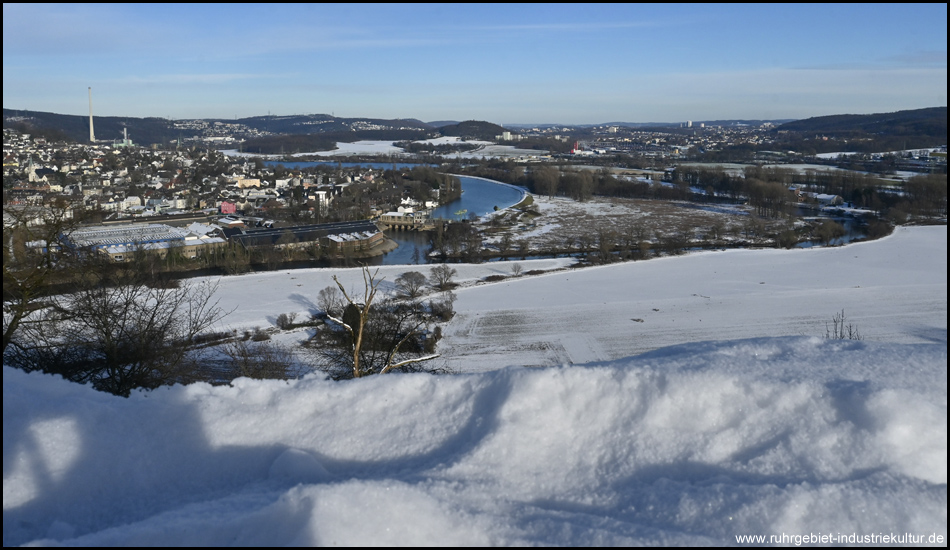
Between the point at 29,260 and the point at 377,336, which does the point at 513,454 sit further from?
the point at 377,336

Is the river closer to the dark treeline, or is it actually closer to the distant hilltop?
the dark treeline

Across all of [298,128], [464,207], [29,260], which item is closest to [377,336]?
[29,260]

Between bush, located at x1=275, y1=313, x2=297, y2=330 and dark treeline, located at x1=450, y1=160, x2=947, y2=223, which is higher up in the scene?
dark treeline, located at x1=450, y1=160, x2=947, y2=223

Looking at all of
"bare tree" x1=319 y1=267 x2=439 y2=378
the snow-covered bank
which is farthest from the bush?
the snow-covered bank

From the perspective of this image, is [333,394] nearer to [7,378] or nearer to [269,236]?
[7,378]

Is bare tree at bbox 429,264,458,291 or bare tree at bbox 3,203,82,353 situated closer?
bare tree at bbox 3,203,82,353

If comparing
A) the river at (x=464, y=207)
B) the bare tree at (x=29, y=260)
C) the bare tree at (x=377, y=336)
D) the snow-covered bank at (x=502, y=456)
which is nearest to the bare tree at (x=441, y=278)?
the bare tree at (x=377, y=336)

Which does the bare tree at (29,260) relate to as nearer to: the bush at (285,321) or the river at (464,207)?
the bush at (285,321)

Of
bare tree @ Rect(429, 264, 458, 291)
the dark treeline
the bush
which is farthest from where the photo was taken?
the dark treeline

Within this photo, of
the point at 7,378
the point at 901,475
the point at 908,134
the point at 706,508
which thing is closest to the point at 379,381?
the point at 706,508
